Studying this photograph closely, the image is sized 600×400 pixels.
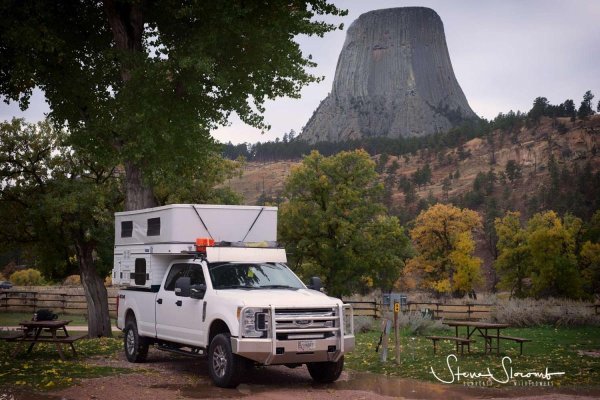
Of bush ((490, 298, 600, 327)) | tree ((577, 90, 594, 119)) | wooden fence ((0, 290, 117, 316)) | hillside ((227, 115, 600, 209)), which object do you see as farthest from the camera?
tree ((577, 90, 594, 119))

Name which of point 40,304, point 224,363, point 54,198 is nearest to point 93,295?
point 54,198

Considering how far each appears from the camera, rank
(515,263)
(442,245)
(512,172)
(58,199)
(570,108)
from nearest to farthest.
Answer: (58,199), (515,263), (442,245), (512,172), (570,108)

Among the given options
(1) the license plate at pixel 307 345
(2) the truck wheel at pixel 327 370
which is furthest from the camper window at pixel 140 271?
(1) the license plate at pixel 307 345

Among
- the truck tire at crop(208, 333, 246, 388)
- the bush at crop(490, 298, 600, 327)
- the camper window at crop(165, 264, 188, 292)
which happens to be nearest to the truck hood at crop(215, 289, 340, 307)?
the truck tire at crop(208, 333, 246, 388)

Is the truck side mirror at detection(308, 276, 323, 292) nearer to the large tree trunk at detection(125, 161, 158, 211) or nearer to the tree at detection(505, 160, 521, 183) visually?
the large tree trunk at detection(125, 161, 158, 211)

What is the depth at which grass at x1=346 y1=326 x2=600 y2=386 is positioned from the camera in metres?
12.5

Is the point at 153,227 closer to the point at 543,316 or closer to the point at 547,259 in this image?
the point at 543,316

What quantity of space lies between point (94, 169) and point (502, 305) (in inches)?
735

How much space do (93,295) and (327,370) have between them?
16224mm

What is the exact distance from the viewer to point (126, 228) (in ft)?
47.5

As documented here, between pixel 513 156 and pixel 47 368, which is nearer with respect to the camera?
pixel 47 368

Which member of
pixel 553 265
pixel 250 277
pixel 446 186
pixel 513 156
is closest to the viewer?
pixel 250 277

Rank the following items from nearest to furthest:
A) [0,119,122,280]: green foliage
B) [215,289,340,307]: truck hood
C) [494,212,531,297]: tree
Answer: [215,289,340,307]: truck hood
[0,119,122,280]: green foliage
[494,212,531,297]: tree

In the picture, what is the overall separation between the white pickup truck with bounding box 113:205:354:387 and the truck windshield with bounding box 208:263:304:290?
0.02m
